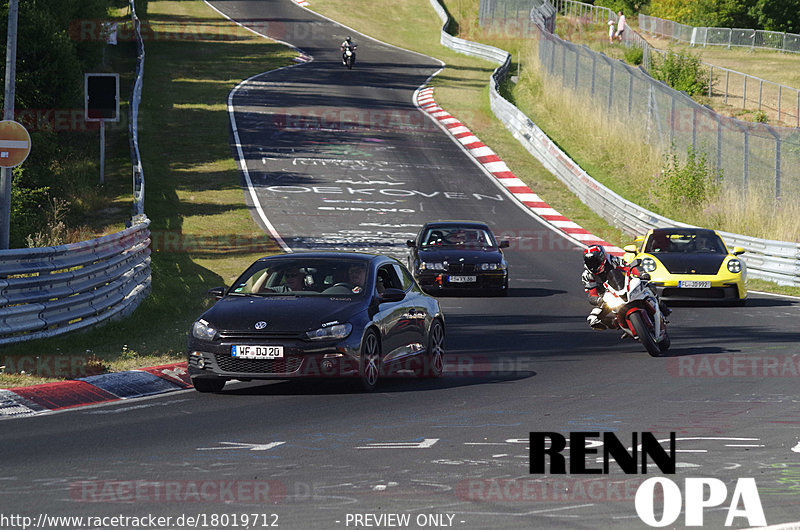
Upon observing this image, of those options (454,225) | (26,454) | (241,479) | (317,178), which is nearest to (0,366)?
(26,454)

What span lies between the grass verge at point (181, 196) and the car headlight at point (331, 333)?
2.61 metres

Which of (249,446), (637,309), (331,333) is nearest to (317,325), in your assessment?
(331,333)

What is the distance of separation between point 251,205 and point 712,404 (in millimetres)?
24129

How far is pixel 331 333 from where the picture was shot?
37.9 feet

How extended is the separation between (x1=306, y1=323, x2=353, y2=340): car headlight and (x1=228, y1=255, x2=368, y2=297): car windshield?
84 centimetres

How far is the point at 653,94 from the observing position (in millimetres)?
37625

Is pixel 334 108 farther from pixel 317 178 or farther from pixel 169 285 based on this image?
pixel 169 285

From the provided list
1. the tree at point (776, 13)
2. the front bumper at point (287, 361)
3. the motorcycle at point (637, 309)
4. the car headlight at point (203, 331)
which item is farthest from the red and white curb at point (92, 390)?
the tree at point (776, 13)

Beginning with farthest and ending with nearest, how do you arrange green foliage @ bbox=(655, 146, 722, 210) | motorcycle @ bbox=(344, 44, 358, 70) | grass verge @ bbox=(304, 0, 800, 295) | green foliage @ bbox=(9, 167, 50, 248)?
motorcycle @ bbox=(344, 44, 358, 70) < grass verge @ bbox=(304, 0, 800, 295) < green foliage @ bbox=(655, 146, 722, 210) < green foliage @ bbox=(9, 167, 50, 248)

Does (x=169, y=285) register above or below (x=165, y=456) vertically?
below

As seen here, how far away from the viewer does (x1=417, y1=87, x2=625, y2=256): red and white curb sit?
105ft

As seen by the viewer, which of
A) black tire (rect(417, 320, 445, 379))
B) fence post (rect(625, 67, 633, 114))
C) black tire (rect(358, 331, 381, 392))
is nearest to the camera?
black tire (rect(358, 331, 381, 392))

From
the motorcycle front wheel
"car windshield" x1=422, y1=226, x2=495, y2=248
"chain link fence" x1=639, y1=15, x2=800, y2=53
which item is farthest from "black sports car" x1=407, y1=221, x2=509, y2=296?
"chain link fence" x1=639, y1=15, x2=800, y2=53

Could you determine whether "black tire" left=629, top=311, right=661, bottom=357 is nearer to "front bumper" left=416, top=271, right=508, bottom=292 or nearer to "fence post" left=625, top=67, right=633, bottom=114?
"front bumper" left=416, top=271, right=508, bottom=292
